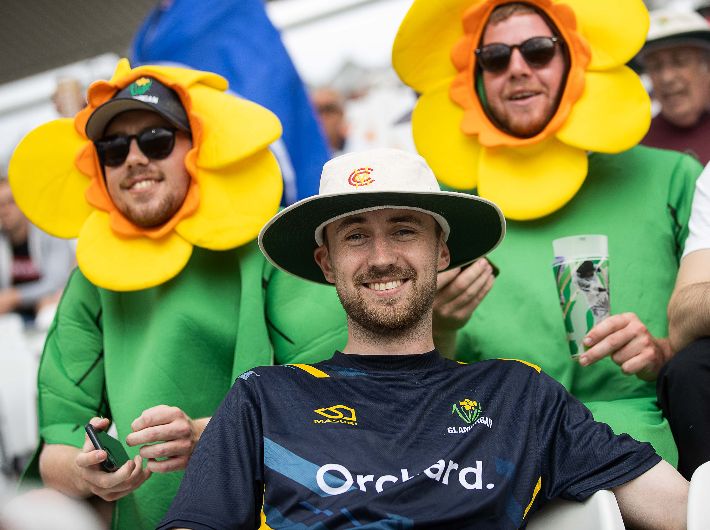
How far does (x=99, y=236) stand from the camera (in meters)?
2.74

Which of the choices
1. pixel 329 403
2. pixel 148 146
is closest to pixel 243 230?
pixel 148 146

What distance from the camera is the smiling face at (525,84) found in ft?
9.04

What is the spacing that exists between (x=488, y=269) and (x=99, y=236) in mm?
1109

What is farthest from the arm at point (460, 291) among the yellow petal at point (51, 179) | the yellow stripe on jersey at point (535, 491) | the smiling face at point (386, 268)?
the yellow petal at point (51, 179)

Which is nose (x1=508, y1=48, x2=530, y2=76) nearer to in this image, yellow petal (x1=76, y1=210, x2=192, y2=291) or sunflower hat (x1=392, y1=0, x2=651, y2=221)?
sunflower hat (x1=392, y1=0, x2=651, y2=221)

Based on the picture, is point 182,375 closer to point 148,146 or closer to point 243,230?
point 243,230

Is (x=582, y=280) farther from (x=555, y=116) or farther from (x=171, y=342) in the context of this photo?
(x=171, y=342)

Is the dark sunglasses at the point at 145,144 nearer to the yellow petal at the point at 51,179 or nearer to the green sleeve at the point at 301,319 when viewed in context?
the yellow petal at the point at 51,179

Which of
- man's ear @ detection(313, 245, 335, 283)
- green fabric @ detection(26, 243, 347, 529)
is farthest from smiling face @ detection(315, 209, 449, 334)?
green fabric @ detection(26, 243, 347, 529)

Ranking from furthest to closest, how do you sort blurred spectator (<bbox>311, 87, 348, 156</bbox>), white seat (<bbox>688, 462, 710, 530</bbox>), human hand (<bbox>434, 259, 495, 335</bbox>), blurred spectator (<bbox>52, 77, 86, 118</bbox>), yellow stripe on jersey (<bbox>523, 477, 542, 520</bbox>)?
blurred spectator (<bbox>311, 87, 348, 156</bbox>) < blurred spectator (<bbox>52, 77, 86, 118</bbox>) < human hand (<bbox>434, 259, 495, 335</bbox>) < yellow stripe on jersey (<bbox>523, 477, 542, 520</bbox>) < white seat (<bbox>688, 462, 710, 530</bbox>)

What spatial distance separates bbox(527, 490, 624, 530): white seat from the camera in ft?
5.81

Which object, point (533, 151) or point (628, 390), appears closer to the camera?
point (628, 390)

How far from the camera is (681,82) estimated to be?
4004 mm

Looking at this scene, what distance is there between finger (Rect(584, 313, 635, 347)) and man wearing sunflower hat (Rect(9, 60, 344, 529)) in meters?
0.70
